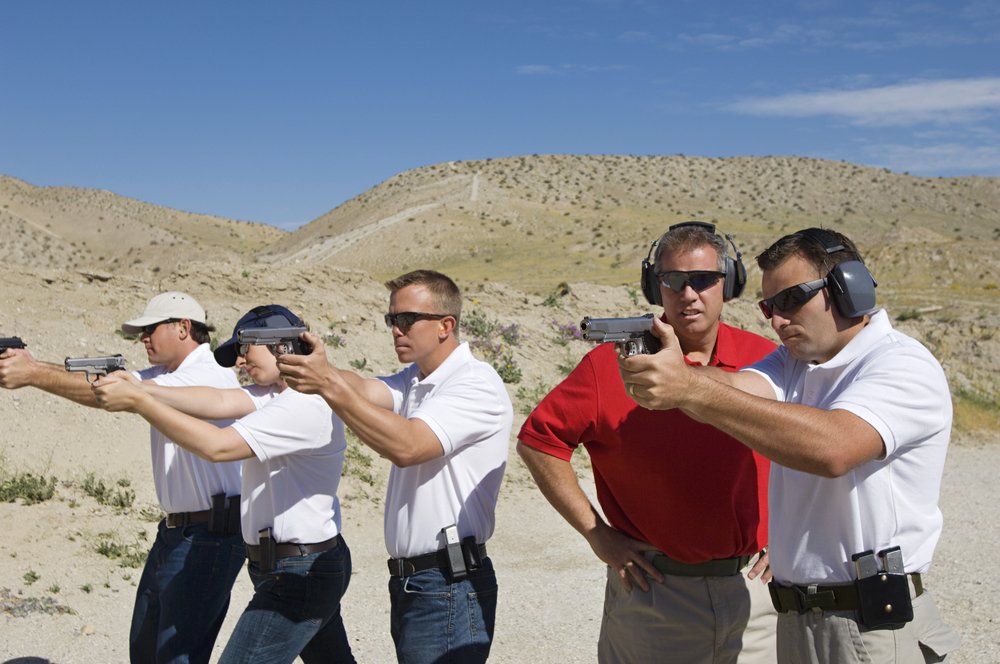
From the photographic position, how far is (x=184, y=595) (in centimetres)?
411

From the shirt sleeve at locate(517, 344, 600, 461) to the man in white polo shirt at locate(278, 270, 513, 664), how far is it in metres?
0.22

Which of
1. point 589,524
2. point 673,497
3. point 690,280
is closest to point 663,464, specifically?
point 673,497

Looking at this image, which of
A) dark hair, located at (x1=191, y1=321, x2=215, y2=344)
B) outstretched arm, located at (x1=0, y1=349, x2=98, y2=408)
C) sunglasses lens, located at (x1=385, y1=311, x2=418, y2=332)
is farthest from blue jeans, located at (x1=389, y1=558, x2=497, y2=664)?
dark hair, located at (x1=191, y1=321, x2=215, y2=344)

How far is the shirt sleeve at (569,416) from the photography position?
3428 mm

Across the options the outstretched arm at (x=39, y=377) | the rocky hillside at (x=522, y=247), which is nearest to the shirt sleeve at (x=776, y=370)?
the outstretched arm at (x=39, y=377)

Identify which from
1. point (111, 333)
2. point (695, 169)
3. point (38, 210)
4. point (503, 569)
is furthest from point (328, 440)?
point (38, 210)

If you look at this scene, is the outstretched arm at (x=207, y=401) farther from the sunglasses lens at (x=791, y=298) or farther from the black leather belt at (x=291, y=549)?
the sunglasses lens at (x=791, y=298)

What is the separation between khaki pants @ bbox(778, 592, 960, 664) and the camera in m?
2.70

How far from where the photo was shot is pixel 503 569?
29.6 ft

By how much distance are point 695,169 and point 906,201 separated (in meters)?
20.2

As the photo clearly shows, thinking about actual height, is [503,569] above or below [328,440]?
below

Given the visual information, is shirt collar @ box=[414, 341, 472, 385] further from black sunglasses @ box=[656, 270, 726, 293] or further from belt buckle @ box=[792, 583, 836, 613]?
belt buckle @ box=[792, 583, 836, 613]

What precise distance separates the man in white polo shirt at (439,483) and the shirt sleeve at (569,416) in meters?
0.22

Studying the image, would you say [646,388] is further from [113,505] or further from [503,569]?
[113,505]
